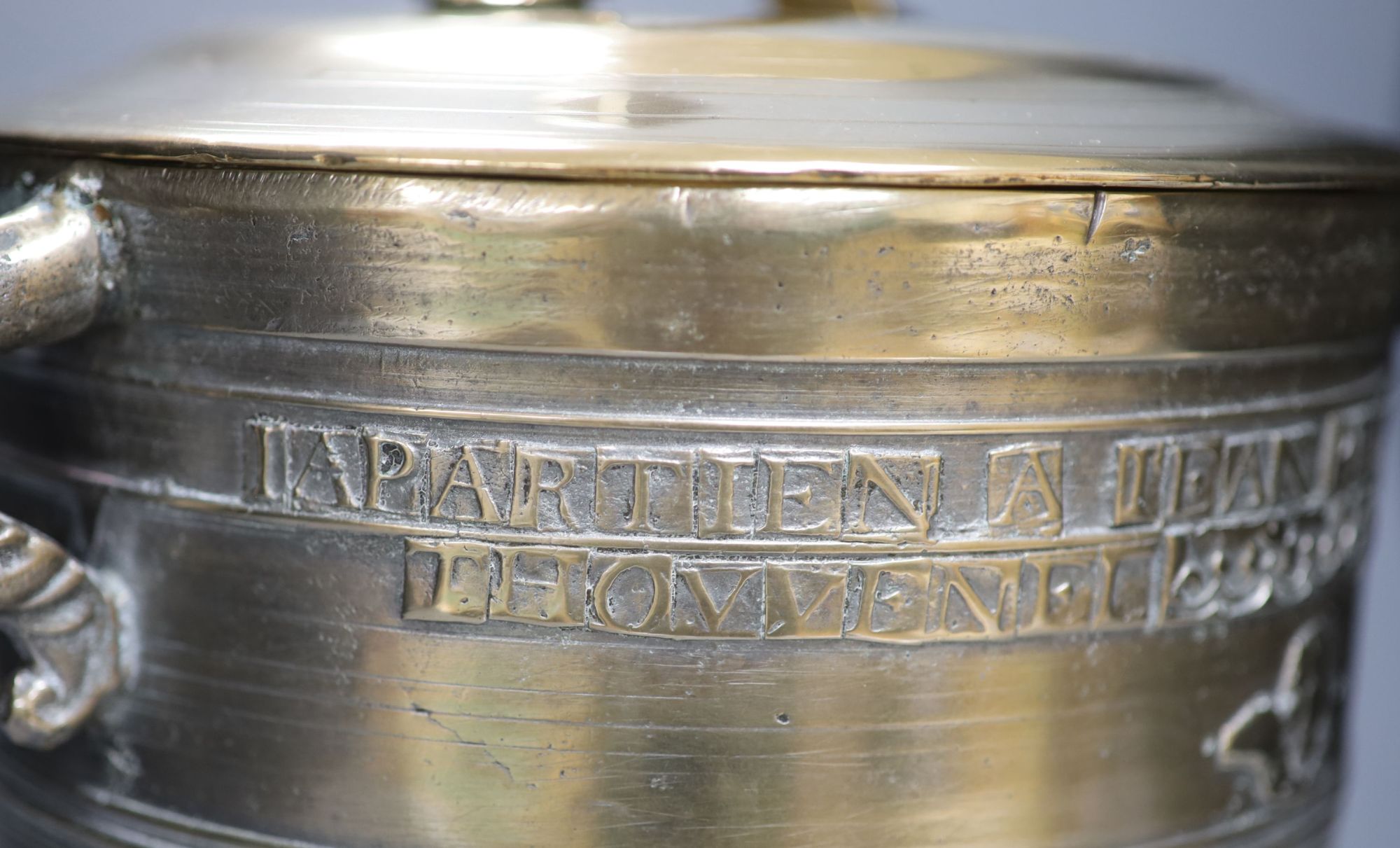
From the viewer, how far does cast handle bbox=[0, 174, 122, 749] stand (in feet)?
2.09

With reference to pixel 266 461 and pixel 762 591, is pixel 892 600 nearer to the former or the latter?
pixel 762 591

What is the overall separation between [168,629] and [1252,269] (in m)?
0.55

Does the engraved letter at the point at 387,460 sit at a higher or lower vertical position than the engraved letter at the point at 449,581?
higher

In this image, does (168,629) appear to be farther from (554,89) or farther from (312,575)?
(554,89)

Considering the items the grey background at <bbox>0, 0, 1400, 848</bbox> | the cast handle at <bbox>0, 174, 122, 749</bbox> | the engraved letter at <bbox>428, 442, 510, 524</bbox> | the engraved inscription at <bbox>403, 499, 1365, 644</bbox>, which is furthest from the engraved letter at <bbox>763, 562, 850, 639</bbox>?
the grey background at <bbox>0, 0, 1400, 848</bbox>

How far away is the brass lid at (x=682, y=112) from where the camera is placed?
1.96 ft

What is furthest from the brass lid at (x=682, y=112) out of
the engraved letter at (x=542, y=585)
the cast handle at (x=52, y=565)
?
the engraved letter at (x=542, y=585)

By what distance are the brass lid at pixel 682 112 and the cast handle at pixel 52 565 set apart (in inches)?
1.5

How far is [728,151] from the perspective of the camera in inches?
23.2

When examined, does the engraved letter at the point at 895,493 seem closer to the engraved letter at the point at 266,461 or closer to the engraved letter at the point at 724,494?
the engraved letter at the point at 724,494

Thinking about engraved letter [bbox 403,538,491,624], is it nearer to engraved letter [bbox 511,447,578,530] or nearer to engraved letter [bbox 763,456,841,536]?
engraved letter [bbox 511,447,578,530]

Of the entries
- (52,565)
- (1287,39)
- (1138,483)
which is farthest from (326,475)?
(1287,39)

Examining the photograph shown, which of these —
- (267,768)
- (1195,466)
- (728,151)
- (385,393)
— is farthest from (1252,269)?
(267,768)

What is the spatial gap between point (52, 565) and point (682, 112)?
1.19 feet
